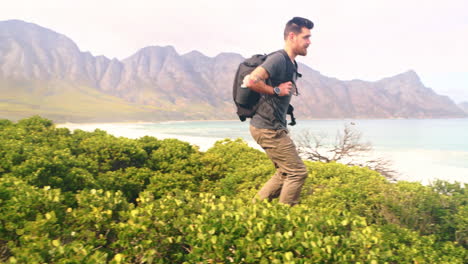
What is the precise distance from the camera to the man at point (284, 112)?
391 centimetres

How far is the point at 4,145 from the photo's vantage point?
5.91 m

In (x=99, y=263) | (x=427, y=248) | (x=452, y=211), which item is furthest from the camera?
(x=452, y=211)

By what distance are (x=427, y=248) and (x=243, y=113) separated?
3.03 metres

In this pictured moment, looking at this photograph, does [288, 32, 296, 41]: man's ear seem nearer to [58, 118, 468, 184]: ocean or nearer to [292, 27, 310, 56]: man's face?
[292, 27, 310, 56]: man's face

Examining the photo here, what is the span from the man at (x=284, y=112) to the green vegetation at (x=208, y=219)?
1.56 ft

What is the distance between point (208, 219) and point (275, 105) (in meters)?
1.92

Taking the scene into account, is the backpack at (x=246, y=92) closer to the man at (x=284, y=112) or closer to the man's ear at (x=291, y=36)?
the man at (x=284, y=112)

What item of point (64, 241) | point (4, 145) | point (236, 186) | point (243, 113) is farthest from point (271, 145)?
point (4, 145)

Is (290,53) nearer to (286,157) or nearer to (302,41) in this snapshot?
(302,41)

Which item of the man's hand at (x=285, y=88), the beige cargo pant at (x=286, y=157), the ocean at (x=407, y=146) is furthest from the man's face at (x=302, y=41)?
the ocean at (x=407, y=146)

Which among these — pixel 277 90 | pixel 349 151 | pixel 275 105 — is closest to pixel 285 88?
pixel 277 90

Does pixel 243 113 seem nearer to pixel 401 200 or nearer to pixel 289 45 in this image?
pixel 289 45

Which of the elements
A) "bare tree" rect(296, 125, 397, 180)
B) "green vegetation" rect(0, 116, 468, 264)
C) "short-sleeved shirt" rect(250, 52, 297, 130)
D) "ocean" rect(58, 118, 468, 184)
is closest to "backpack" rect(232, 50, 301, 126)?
"short-sleeved shirt" rect(250, 52, 297, 130)

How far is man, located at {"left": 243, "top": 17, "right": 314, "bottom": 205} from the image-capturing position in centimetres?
391
